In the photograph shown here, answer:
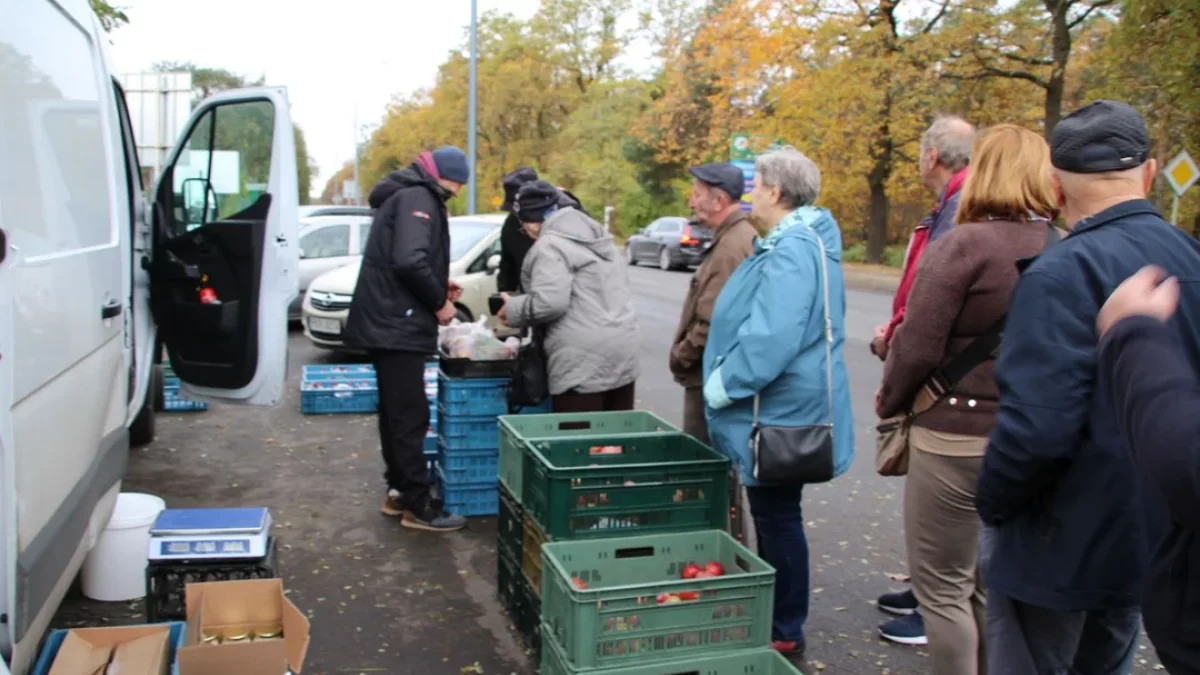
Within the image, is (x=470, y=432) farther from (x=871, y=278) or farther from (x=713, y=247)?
(x=871, y=278)

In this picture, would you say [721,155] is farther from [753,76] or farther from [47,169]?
[47,169]

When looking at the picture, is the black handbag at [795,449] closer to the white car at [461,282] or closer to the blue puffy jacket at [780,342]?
the blue puffy jacket at [780,342]

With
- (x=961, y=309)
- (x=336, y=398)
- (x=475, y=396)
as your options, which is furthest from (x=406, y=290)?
(x=336, y=398)

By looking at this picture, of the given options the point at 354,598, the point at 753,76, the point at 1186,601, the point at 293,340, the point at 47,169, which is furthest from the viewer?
the point at 753,76

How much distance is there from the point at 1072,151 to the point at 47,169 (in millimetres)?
2969

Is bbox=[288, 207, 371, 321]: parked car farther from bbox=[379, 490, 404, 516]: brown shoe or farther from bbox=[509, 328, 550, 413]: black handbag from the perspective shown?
bbox=[509, 328, 550, 413]: black handbag

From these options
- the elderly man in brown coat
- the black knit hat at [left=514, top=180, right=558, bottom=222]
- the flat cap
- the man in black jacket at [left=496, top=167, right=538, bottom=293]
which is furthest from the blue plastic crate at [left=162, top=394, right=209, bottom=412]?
the flat cap

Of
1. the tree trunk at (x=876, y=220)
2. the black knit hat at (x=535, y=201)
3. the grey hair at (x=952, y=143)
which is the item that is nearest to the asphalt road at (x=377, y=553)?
the black knit hat at (x=535, y=201)

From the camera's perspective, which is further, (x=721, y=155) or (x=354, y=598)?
(x=721, y=155)

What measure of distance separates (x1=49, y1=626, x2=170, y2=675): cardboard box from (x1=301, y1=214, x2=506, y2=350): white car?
25.7 feet

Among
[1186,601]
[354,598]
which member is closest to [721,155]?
[354,598]

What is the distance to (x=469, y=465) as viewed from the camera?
233 inches

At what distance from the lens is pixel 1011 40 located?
22.2 m

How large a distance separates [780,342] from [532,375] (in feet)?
6.99
